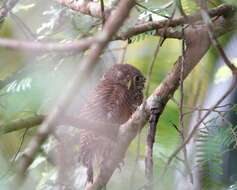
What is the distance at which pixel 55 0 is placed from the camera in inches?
85.6

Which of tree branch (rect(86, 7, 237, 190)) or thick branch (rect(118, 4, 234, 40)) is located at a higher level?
thick branch (rect(118, 4, 234, 40))

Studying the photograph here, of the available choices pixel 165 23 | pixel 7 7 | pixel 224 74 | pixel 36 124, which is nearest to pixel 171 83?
pixel 165 23

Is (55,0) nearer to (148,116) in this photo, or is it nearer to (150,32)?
(150,32)

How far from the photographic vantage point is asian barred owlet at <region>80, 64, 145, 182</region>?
6.05ft

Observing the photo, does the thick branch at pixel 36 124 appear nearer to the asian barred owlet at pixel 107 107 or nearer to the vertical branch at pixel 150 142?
the vertical branch at pixel 150 142

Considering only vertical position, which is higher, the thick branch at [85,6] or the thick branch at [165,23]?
the thick branch at [165,23]

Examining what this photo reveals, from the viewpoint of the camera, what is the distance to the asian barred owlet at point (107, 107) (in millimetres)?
1844

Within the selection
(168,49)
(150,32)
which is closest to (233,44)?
(168,49)

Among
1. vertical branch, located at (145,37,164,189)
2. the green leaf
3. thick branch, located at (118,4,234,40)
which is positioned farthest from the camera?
the green leaf

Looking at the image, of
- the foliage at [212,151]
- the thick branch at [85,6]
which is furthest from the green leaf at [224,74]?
the foliage at [212,151]

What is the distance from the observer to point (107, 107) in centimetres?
187

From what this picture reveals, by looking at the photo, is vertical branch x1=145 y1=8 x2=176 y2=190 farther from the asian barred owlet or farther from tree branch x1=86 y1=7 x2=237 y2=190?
the asian barred owlet

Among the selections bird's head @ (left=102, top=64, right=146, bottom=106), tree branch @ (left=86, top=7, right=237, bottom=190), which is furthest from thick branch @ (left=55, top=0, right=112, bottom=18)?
tree branch @ (left=86, top=7, right=237, bottom=190)

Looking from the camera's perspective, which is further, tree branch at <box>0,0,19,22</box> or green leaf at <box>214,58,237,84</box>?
green leaf at <box>214,58,237,84</box>
